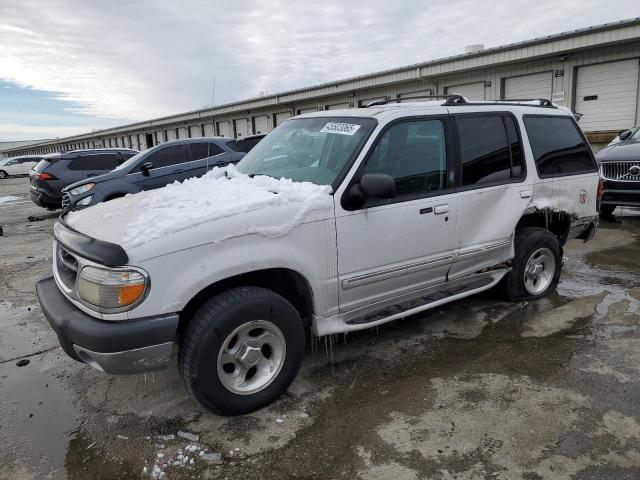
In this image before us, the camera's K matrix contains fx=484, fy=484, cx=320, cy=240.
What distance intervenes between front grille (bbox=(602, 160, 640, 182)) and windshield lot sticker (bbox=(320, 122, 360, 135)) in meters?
7.04

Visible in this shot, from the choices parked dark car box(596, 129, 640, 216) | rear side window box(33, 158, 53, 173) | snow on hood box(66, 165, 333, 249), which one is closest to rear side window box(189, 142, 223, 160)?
rear side window box(33, 158, 53, 173)

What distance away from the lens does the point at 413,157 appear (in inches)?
150

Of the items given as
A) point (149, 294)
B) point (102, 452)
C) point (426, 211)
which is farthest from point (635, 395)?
point (102, 452)

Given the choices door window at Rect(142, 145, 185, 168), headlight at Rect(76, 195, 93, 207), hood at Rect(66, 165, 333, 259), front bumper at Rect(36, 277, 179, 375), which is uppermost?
door window at Rect(142, 145, 185, 168)

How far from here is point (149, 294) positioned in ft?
8.74

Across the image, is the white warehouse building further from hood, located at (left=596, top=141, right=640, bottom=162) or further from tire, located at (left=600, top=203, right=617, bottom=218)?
tire, located at (left=600, top=203, right=617, bottom=218)

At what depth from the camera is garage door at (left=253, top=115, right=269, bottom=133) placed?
29266 millimetres

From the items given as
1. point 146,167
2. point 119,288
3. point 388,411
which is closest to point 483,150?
point 388,411

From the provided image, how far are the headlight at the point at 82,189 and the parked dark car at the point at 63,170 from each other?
3.71 m

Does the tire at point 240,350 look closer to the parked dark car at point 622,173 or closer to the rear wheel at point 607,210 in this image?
the parked dark car at point 622,173

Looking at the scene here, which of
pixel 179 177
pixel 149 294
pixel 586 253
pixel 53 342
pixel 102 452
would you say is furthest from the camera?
pixel 179 177

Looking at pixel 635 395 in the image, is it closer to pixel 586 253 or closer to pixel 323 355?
pixel 323 355

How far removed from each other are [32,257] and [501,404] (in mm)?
7670

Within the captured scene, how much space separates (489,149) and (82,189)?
7.95 m
